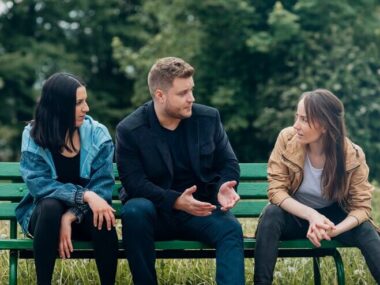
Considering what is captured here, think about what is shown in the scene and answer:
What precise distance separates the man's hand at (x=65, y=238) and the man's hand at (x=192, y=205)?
0.54 meters

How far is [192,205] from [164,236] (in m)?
0.27

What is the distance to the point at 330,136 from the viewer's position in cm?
463

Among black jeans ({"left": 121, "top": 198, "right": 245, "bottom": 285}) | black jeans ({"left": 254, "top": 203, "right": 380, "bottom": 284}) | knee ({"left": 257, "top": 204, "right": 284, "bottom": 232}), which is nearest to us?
black jeans ({"left": 121, "top": 198, "right": 245, "bottom": 285})

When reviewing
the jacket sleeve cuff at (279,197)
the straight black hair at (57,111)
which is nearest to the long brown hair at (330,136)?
the jacket sleeve cuff at (279,197)

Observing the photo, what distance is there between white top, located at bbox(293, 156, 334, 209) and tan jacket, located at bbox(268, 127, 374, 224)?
0.04m

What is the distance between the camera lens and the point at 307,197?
15.3 feet

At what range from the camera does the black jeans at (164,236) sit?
4199 millimetres

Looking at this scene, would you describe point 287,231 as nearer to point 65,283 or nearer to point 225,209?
point 225,209

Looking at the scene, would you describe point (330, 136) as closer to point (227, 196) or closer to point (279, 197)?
point (279, 197)

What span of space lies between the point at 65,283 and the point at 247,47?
10722mm

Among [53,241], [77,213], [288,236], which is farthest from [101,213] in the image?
[288,236]

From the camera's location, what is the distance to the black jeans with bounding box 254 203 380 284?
14.1ft

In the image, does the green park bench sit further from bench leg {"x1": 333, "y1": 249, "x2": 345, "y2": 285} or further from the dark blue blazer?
the dark blue blazer

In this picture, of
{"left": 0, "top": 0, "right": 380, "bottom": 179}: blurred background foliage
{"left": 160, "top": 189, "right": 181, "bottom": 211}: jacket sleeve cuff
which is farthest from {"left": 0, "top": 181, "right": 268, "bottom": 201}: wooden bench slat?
{"left": 0, "top": 0, "right": 380, "bottom": 179}: blurred background foliage
